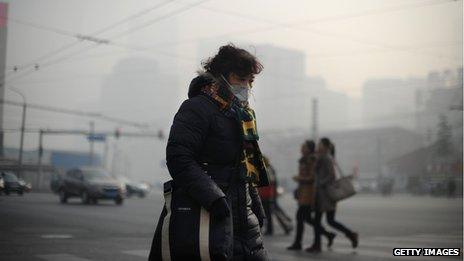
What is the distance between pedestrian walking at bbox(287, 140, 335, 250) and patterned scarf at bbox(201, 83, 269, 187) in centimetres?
615

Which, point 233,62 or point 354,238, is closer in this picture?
A: point 233,62

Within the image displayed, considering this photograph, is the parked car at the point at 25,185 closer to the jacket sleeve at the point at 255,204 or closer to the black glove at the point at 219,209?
the jacket sleeve at the point at 255,204

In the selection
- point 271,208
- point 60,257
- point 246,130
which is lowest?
point 60,257

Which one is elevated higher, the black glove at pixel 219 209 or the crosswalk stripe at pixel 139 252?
the black glove at pixel 219 209

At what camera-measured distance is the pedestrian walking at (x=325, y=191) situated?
9.66 metres

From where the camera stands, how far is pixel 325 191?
985 cm

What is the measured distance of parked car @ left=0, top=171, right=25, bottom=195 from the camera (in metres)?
7.32

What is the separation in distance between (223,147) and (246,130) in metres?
0.19

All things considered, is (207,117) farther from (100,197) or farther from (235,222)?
(100,197)

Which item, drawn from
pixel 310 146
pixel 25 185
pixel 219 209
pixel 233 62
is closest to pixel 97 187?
pixel 310 146

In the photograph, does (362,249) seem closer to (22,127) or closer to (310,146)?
(310,146)

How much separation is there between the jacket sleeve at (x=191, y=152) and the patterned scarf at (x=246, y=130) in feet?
0.40

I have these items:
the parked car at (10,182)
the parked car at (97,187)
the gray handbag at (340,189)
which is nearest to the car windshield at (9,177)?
the parked car at (10,182)

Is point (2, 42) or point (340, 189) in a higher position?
point (2, 42)
